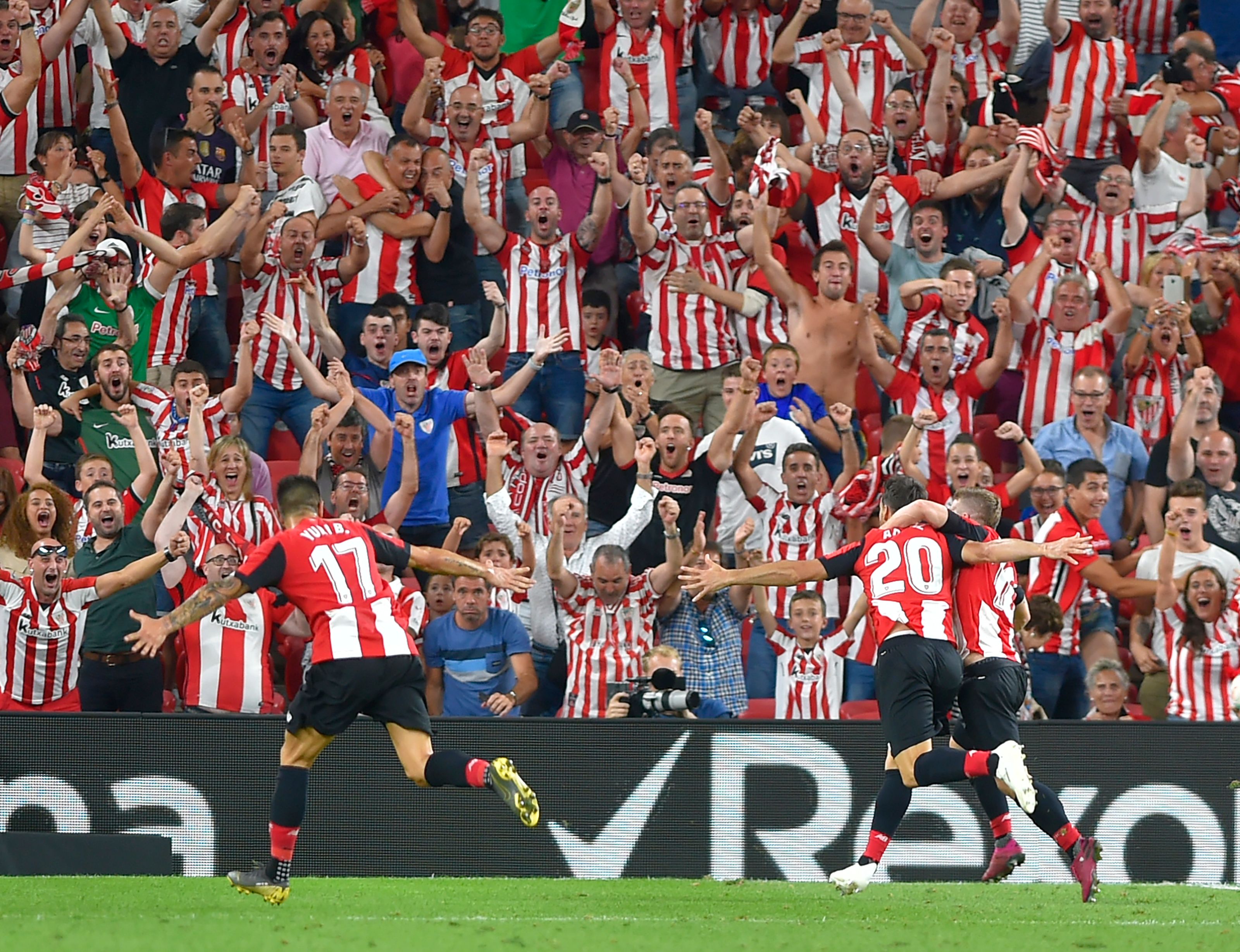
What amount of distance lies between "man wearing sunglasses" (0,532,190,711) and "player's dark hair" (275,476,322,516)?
5.51 ft

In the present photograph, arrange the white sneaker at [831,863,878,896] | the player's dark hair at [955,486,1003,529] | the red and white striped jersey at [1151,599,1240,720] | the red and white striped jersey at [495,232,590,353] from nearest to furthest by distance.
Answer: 1. the white sneaker at [831,863,878,896]
2. the player's dark hair at [955,486,1003,529]
3. the red and white striped jersey at [1151,599,1240,720]
4. the red and white striped jersey at [495,232,590,353]

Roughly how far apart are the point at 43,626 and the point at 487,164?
16.0 ft

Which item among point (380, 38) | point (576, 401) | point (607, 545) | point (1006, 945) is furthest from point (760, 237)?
point (1006, 945)

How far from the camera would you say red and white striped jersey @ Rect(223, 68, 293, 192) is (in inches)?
504

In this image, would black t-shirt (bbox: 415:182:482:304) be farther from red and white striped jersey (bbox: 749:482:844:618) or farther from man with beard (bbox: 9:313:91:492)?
red and white striped jersey (bbox: 749:482:844:618)

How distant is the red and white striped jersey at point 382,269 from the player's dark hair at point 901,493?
5.38m

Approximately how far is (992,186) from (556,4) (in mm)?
3867

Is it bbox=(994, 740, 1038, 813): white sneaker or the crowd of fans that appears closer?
bbox=(994, 740, 1038, 813): white sneaker

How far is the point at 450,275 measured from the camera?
12422mm

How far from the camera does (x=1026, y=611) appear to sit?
8.15 m

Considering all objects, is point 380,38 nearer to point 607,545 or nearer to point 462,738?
point 607,545

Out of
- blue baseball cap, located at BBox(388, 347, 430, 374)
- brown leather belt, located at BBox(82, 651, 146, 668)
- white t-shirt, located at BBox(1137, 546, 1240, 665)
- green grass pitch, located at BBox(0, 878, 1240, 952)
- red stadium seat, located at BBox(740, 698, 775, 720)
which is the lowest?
green grass pitch, located at BBox(0, 878, 1240, 952)

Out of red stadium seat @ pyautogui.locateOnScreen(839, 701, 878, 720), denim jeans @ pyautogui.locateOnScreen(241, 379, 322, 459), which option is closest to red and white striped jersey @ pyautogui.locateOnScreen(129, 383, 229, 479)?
denim jeans @ pyautogui.locateOnScreen(241, 379, 322, 459)

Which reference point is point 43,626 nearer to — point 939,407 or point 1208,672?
point 939,407
